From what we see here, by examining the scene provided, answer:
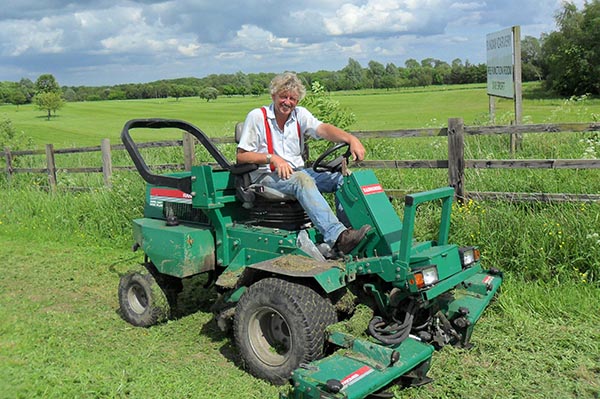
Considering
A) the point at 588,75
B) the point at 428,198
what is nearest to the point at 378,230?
the point at 428,198

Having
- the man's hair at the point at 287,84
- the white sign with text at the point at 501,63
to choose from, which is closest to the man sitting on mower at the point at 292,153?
the man's hair at the point at 287,84

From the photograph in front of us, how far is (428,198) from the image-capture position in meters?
3.63

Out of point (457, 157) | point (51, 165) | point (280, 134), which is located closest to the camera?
point (280, 134)

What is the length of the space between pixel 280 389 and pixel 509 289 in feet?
7.83

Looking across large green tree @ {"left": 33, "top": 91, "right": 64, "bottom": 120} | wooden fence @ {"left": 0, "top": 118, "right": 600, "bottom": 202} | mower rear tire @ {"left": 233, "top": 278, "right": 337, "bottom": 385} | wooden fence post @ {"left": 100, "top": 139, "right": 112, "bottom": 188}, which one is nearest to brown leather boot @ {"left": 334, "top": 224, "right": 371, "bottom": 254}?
mower rear tire @ {"left": 233, "top": 278, "right": 337, "bottom": 385}

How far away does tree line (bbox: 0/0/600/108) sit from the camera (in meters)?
40.1

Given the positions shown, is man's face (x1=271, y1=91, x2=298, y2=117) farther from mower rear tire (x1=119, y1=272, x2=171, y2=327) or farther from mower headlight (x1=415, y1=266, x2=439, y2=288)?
mower rear tire (x1=119, y1=272, x2=171, y2=327)

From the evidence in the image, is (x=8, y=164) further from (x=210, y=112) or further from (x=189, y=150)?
(x=210, y=112)

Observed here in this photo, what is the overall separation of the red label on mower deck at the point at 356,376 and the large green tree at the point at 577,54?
4114 centimetres

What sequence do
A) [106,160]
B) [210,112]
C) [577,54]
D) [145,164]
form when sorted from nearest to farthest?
[145,164] → [106,160] → [577,54] → [210,112]

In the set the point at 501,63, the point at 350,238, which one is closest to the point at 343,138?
the point at 350,238

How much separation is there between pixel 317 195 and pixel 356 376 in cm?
136

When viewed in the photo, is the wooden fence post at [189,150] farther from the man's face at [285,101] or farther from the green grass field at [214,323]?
the man's face at [285,101]

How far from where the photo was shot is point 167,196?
514cm
